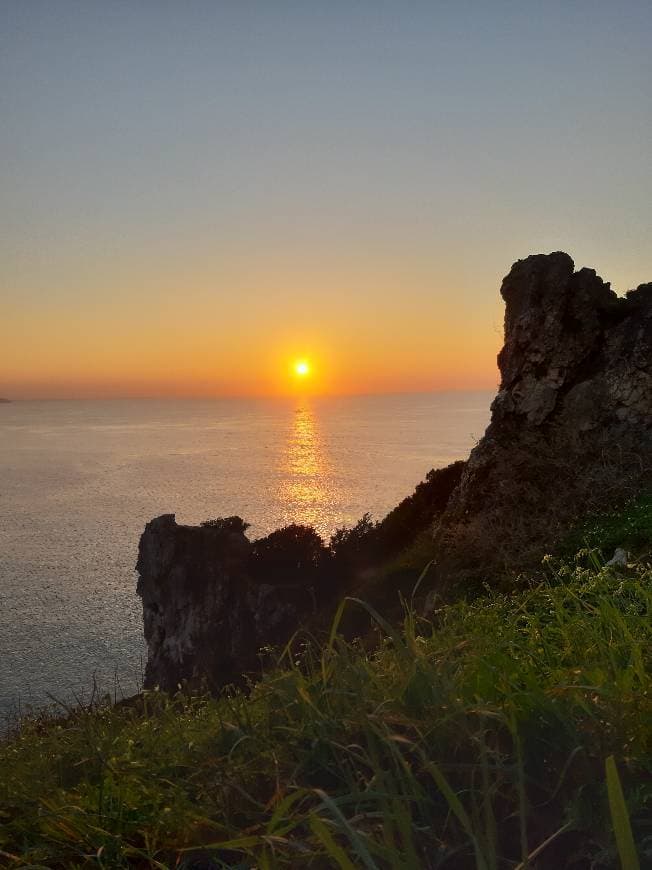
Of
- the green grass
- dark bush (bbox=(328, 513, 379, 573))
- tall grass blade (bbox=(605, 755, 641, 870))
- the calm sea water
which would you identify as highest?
tall grass blade (bbox=(605, 755, 641, 870))

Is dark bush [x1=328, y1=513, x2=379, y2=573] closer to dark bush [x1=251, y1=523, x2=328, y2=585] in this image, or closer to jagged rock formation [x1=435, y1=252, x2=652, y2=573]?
dark bush [x1=251, y1=523, x2=328, y2=585]

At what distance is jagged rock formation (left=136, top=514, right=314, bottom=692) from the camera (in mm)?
31594

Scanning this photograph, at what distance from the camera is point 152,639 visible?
36.8 meters

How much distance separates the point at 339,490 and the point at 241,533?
296 ft

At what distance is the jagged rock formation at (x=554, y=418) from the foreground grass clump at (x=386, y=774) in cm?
1567

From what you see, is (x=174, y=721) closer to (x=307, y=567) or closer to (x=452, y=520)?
(x=452, y=520)

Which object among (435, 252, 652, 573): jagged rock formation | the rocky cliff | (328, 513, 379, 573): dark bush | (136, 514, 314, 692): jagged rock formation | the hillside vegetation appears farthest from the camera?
(328, 513, 379, 573): dark bush

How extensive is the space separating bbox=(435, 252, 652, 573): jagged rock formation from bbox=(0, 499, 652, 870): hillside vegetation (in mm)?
15667

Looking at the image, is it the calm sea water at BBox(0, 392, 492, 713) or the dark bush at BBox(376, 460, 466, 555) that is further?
the calm sea water at BBox(0, 392, 492, 713)

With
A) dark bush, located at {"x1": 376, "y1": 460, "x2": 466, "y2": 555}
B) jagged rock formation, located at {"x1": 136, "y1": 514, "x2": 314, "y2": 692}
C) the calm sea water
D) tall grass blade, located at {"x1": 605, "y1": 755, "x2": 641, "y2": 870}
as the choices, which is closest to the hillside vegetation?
tall grass blade, located at {"x1": 605, "y1": 755, "x2": 641, "y2": 870}

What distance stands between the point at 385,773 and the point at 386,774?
12 millimetres

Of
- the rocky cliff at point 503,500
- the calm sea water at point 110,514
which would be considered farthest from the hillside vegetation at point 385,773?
the rocky cliff at point 503,500

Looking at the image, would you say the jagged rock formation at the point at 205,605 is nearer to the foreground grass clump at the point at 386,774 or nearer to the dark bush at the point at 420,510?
the dark bush at the point at 420,510

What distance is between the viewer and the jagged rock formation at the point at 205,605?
3159 cm
